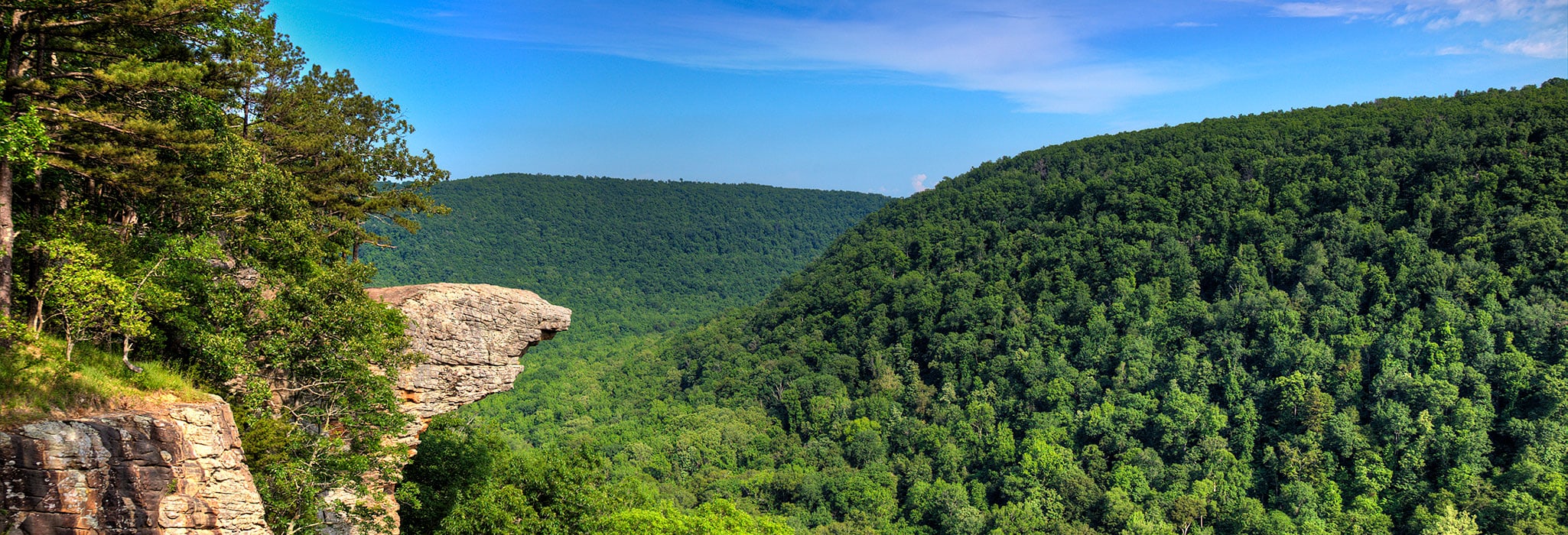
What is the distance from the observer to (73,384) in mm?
10656

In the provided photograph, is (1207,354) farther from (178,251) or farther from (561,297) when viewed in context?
(561,297)

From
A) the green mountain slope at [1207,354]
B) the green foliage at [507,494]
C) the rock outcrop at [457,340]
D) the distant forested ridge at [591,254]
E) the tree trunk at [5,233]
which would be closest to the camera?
the tree trunk at [5,233]

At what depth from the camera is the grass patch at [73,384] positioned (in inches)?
390

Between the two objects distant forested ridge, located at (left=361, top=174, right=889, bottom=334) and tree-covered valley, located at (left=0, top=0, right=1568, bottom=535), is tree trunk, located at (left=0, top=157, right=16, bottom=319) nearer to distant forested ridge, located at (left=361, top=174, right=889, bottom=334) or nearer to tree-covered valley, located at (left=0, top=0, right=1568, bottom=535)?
tree-covered valley, located at (left=0, top=0, right=1568, bottom=535)

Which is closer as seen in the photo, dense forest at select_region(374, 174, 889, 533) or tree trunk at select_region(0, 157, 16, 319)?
tree trunk at select_region(0, 157, 16, 319)

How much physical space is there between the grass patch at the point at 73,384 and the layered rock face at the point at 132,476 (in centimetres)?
33

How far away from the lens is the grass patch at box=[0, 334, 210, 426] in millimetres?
9914

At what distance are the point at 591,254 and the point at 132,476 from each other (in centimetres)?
15412

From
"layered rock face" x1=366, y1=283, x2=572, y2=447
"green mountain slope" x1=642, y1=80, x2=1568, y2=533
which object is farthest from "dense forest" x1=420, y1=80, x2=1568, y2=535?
"layered rock face" x1=366, y1=283, x2=572, y2=447

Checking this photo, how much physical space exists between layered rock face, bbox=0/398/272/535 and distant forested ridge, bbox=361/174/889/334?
103962 millimetres

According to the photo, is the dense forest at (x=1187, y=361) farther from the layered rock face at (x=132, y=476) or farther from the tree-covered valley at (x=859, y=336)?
the layered rock face at (x=132, y=476)

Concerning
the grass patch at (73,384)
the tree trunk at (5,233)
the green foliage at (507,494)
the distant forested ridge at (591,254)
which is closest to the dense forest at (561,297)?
the green foliage at (507,494)

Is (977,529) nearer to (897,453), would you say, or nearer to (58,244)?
(897,453)

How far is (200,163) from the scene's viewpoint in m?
13.6
